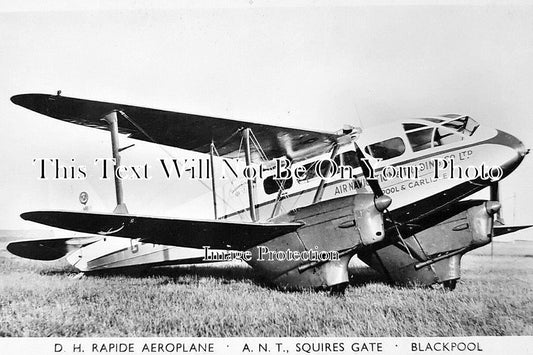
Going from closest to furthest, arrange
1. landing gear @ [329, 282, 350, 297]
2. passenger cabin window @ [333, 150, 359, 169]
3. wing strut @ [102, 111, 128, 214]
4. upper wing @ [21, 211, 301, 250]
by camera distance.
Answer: upper wing @ [21, 211, 301, 250]
wing strut @ [102, 111, 128, 214]
landing gear @ [329, 282, 350, 297]
passenger cabin window @ [333, 150, 359, 169]

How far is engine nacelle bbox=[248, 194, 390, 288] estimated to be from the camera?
6.83 metres

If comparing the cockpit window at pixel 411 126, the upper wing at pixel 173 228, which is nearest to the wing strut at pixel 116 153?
the upper wing at pixel 173 228

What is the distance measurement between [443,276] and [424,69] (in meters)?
3.20

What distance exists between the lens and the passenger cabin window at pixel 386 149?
24.0 ft

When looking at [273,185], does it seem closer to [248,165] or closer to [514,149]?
[248,165]

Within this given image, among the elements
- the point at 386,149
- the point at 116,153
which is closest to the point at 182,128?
the point at 116,153

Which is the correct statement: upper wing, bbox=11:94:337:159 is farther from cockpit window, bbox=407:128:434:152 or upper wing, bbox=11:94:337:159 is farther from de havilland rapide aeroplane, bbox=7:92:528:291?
cockpit window, bbox=407:128:434:152

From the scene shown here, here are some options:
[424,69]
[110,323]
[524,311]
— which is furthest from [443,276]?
[110,323]

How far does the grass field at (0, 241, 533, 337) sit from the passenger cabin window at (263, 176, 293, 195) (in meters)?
1.42

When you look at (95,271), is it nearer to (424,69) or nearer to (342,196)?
(342,196)

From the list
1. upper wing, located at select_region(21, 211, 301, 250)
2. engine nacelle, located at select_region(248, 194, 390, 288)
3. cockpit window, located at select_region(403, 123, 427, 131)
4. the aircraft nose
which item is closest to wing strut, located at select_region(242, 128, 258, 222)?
upper wing, located at select_region(21, 211, 301, 250)

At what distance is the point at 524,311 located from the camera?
279 inches

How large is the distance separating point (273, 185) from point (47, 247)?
150 inches

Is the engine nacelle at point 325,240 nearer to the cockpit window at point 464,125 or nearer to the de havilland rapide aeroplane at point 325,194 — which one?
the de havilland rapide aeroplane at point 325,194
